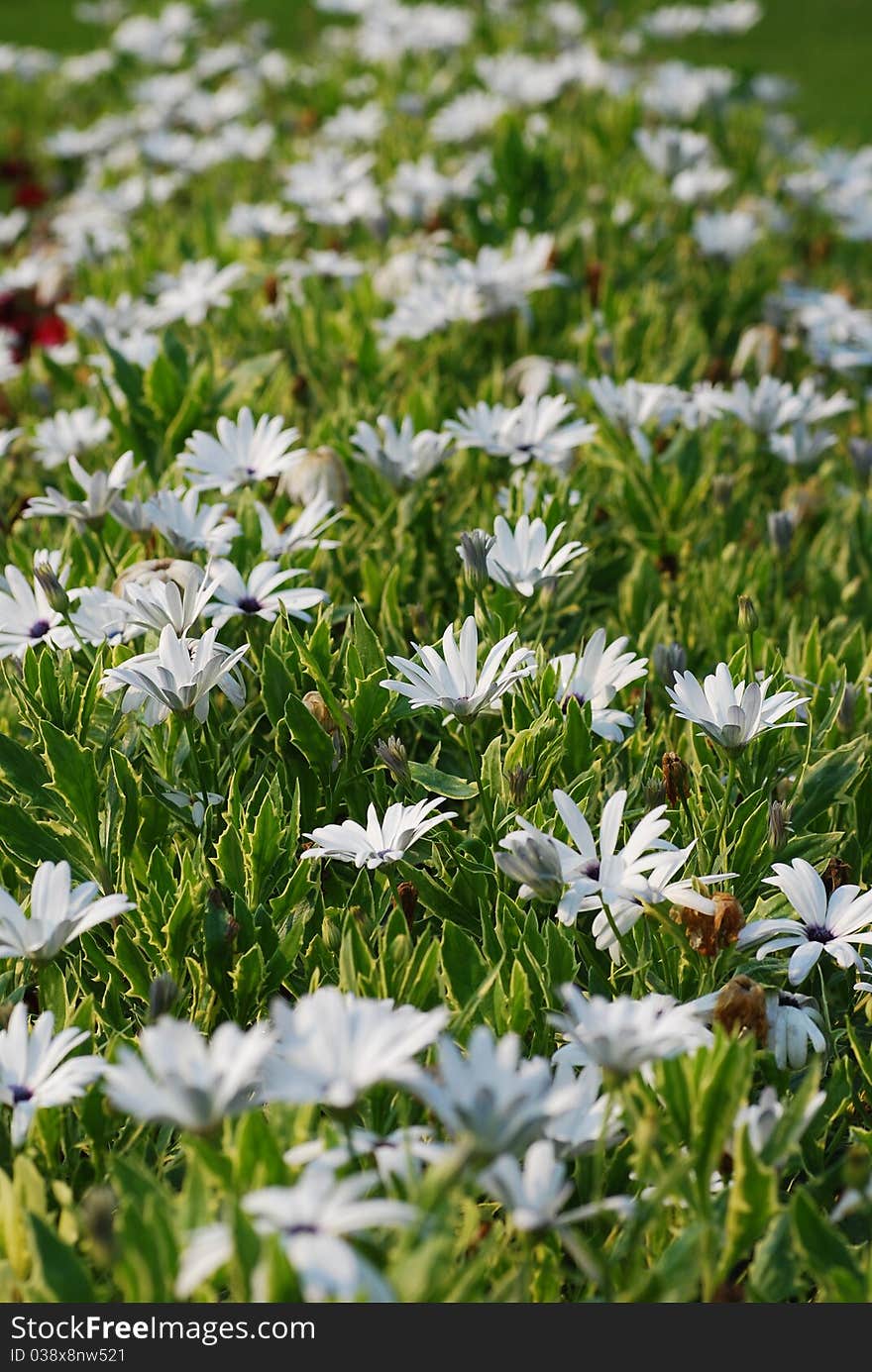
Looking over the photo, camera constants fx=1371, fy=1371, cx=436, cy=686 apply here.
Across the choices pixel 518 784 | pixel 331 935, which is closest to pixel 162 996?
pixel 331 935

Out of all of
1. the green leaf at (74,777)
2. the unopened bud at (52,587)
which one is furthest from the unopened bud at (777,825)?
the unopened bud at (52,587)

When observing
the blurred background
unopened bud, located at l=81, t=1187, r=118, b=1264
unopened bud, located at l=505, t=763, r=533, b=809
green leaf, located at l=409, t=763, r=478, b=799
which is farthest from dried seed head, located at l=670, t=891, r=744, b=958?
the blurred background

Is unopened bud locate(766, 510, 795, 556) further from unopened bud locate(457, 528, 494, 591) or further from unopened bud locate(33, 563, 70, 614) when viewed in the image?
unopened bud locate(33, 563, 70, 614)

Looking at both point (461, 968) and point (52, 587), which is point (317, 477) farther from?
point (461, 968)

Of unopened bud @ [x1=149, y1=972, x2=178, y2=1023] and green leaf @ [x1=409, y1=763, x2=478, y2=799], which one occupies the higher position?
unopened bud @ [x1=149, y1=972, x2=178, y2=1023]

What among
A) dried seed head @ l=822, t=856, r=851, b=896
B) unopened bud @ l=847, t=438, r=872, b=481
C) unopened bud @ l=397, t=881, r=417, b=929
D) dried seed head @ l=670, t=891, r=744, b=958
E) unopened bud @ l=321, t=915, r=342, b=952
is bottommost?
unopened bud @ l=847, t=438, r=872, b=481

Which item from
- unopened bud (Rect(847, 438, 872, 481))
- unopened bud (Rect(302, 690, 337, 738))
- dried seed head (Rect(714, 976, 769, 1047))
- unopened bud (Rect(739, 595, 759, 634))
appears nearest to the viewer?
dried seed head (Rect(714, 976, 769, 1047))
